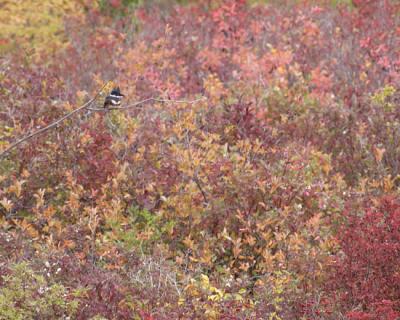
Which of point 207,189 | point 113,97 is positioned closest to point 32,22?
point 207,189

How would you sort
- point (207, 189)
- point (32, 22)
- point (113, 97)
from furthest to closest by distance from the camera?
point (32, 22) < point (207, 189) < point (113, 97)

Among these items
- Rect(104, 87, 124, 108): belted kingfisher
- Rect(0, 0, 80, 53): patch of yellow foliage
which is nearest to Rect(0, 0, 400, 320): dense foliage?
Rect(104, 87, 124, 108): belted kingfisher

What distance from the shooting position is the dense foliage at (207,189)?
5133mm

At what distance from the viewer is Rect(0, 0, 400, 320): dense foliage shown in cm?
513

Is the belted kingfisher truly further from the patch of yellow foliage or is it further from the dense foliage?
the patch of yellow foliage

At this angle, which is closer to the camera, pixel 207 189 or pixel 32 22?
pixel 207 189

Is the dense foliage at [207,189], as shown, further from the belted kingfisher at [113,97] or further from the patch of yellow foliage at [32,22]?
the patch of yellow foliage at [32,22]

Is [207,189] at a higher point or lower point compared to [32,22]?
lower

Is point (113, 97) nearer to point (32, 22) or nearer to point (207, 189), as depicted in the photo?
point (207, 189)

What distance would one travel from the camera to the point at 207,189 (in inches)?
254

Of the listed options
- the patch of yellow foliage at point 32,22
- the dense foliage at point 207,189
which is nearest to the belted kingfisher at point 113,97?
the dense foliage at point 207,189

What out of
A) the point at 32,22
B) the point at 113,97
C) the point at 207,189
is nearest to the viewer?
the point at 113,97

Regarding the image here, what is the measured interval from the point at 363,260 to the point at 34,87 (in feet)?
13.0

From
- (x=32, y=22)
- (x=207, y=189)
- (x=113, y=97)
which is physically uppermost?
(x=113, y=97)
